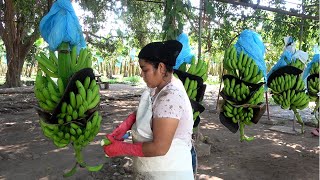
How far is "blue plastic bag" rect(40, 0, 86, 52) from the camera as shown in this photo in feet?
7.82

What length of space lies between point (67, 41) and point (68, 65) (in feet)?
0.67

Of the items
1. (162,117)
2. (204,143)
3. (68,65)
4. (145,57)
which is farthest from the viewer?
(204,143)

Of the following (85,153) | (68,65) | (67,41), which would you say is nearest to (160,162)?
(68,65)

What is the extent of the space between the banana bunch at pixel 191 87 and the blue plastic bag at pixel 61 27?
4.18ft

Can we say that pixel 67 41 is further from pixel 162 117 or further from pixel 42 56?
pixel 162 117

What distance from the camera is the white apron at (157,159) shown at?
1.90 m

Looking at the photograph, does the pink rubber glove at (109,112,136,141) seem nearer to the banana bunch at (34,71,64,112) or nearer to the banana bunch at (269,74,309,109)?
the banana bunch at (34,71,64,112)

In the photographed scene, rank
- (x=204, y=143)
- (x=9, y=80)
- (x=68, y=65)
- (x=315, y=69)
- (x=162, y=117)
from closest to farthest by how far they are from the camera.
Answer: (x=162, y=117) < (x=68, y=65) < (x=315, y=69) < (x=204, y=143) < (x=9, y=80)

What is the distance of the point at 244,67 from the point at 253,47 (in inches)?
12.7

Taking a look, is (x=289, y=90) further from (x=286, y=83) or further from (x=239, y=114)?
(x=239, y=114)

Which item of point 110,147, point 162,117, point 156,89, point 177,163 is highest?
point 156,89

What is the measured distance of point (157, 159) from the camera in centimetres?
200

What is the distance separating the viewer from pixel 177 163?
79.0 inches

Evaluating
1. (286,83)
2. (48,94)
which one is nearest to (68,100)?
(48,94)
